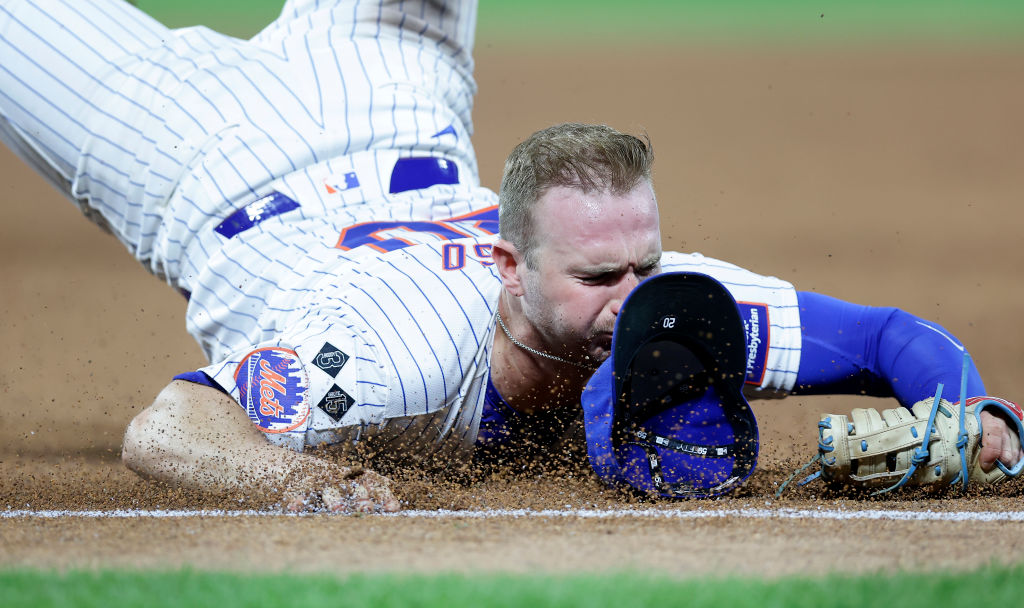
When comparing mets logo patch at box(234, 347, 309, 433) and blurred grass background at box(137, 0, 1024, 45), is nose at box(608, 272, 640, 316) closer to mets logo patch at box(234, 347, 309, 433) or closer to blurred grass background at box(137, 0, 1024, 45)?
mets logo patch at box(234, 347, 309, 433)

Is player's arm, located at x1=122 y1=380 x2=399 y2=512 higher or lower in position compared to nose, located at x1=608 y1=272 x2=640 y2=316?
lower

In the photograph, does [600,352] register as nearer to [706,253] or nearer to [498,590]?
[498,590]

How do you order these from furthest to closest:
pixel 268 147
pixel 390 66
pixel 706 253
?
1. pixel 706 253
2. pixel 390 66
3. pixel 268 147

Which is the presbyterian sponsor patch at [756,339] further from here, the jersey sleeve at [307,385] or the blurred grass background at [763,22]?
the blurred grass background at [763,22]

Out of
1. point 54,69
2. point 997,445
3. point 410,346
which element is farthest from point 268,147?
point 997,445

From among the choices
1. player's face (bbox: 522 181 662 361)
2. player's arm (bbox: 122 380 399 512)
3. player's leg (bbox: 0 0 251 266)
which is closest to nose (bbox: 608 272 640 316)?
player's face (bbox: 522 181 662 361)

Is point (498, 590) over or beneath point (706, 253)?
over

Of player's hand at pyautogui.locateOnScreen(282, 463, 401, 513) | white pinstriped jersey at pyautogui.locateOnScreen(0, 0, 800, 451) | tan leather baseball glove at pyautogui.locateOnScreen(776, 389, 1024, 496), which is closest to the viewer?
player's hand at pyautogui.locateOnScreen(282, 463, 401, 513)
